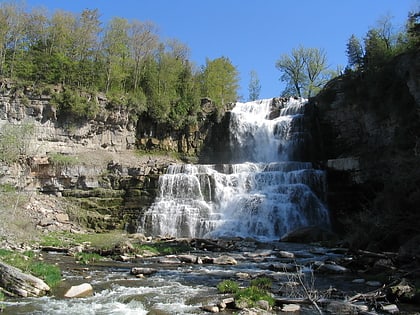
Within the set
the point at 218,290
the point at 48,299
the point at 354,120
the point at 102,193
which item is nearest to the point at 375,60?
the point at 354,120

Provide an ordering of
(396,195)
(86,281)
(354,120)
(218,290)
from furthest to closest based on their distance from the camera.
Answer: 1. (354,120)
2. (396,195)
3. (86,281)
4. (218,290)

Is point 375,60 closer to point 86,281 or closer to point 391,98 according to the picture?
point 391,98

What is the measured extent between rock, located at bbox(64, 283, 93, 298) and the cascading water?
1818 centimetres

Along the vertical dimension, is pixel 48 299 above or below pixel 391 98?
below

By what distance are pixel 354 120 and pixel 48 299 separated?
1235 inches

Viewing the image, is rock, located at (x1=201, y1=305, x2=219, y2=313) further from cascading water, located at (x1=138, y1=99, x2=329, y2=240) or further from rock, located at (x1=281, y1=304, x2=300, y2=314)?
cascading water, located at (x1=138, y1=99, x2=329, y2=240)

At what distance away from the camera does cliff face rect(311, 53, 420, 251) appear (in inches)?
717

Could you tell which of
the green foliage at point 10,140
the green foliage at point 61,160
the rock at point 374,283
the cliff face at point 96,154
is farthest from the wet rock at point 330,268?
the green foliage at point 61,160

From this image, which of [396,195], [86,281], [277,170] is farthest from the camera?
[277,170]

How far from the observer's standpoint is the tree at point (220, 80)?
5196 cm

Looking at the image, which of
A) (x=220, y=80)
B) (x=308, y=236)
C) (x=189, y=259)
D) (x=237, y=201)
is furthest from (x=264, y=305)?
(x=220, y=80)

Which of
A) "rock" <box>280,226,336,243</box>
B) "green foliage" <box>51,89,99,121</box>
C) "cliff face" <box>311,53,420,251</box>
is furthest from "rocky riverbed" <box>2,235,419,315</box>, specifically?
"green foliage" <box>51,89,99,121</box>

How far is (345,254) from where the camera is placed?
65.1 ft

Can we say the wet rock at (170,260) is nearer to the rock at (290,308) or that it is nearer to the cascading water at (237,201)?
the rock at (290,308)
